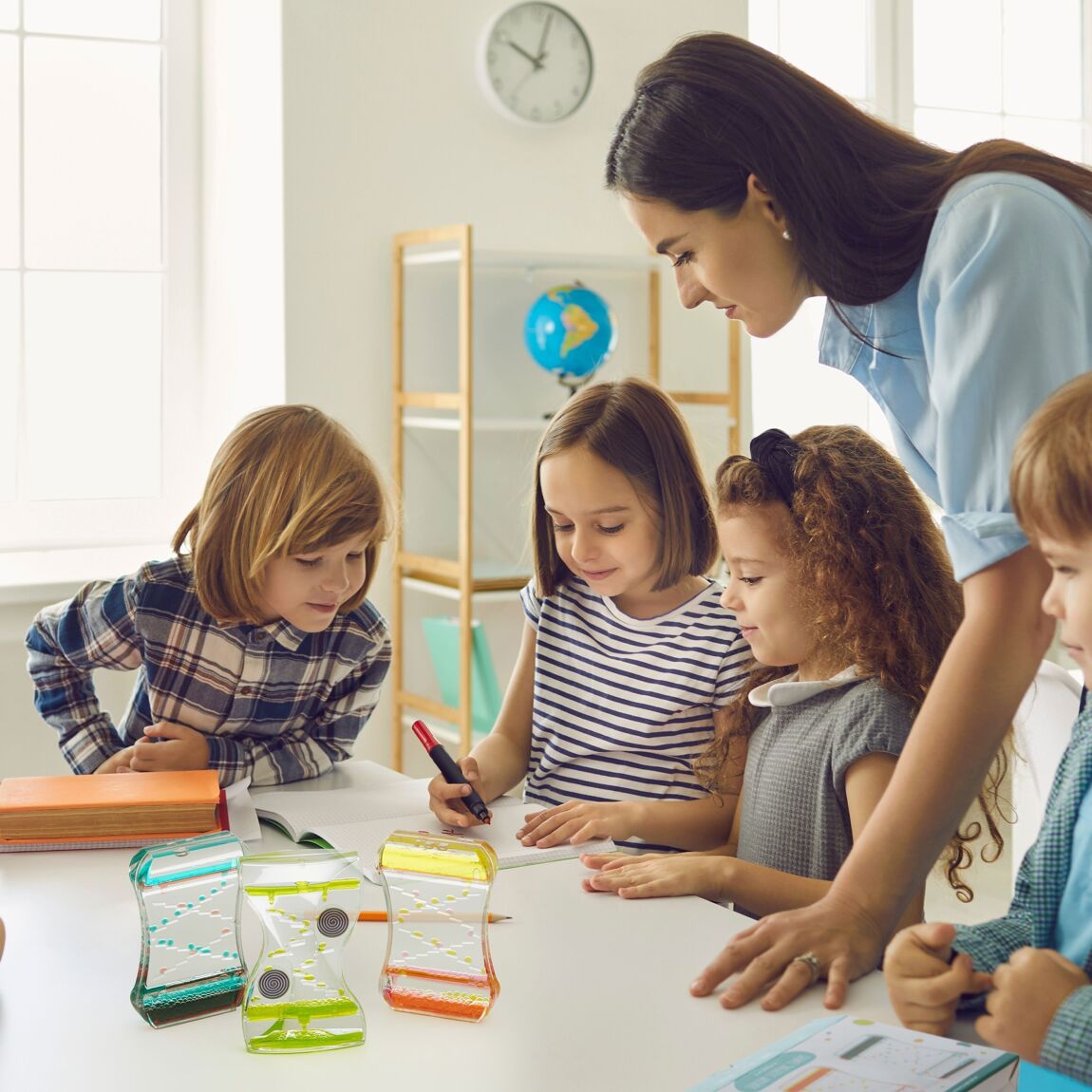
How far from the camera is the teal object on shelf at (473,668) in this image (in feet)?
9.90

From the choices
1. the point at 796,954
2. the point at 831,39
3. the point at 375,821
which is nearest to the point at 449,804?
the point at 375,821

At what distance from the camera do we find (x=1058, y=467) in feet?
2.74

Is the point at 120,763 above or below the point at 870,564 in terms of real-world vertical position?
below

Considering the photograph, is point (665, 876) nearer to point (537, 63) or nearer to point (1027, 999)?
point (1027, 999)

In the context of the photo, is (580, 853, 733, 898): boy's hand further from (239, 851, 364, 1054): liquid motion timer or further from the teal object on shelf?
the teal object on shelf

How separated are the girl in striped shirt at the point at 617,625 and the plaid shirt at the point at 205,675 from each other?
20 cm

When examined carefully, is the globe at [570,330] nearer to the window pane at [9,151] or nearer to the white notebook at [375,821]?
the window pane at [9,151]

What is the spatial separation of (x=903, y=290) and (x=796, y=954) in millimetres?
521

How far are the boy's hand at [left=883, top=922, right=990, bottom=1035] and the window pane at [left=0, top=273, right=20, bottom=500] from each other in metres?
2.60

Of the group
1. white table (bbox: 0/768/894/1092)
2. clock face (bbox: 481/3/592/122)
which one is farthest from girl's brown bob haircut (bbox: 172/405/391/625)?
clock face (bbox: 481/3/592/122)

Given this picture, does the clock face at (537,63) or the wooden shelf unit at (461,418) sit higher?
the clock face at (537,63)

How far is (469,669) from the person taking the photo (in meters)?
2.92

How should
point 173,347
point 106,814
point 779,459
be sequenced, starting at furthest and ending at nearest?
point 173,347 → point 779,459 → point 106,814

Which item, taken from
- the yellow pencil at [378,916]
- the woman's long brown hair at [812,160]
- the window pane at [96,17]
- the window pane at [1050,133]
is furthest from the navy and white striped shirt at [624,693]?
the window pane at [1050,133]
